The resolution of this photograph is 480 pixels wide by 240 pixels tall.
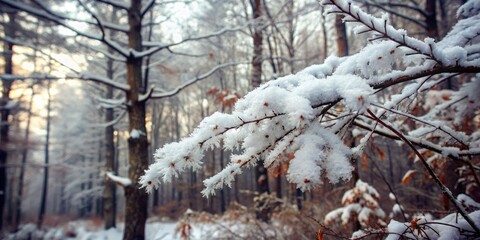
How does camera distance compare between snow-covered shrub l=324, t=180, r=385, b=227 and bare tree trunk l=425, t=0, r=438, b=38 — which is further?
bare tree trunk l=425, t=0, r=438, b=38

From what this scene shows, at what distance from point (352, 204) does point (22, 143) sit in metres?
14.2

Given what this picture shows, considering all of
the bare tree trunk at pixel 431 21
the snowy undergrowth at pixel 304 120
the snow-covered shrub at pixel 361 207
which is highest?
the bare tree trunk at pixel 431 21

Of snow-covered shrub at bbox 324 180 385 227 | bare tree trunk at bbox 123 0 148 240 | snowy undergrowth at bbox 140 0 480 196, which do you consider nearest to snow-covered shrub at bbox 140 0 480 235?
snowy undergrowth at bbox 140 0 480 196

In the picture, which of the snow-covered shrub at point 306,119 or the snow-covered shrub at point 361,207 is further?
the snow-covered shrub at point 361,207

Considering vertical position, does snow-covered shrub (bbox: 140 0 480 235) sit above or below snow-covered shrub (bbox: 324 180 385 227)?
above

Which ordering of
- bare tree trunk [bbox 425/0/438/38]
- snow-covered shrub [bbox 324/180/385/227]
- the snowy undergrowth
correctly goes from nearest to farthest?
the snowy undergrowth < snow-covered shrub [bbox 324/180/385/227] < bare tree trunk [bbox 425/0/438/38]

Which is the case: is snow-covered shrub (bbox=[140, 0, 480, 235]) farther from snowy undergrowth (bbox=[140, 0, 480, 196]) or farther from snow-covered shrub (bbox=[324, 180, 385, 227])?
snow-covered shrub (bbox=[324, 180, 385, 227])

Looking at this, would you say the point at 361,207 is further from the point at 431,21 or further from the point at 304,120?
the point at 304,120

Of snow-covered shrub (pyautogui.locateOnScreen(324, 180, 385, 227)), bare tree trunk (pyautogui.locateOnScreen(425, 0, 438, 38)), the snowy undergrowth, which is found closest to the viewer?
the snowy undergrowth

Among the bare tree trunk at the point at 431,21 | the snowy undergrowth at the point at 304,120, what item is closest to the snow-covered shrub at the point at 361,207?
the bare tree trunk at the point at 431,21

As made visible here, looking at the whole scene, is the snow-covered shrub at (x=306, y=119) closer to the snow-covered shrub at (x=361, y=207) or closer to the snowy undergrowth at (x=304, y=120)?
the snowy undergrowth at (x=304, y=120)

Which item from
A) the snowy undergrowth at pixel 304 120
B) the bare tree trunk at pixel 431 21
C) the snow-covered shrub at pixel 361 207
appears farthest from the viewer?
the bare tree trunk at pixel 431 21

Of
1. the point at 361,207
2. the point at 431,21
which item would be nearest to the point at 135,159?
the point at 361,207

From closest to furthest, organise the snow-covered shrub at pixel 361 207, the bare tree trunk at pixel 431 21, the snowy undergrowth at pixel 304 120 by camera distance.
Answer: the snowy undergrowth at pixel 304 120
the snow-covered shrub at pixel 361 207
the bare tree trunk at pixel 431 21
